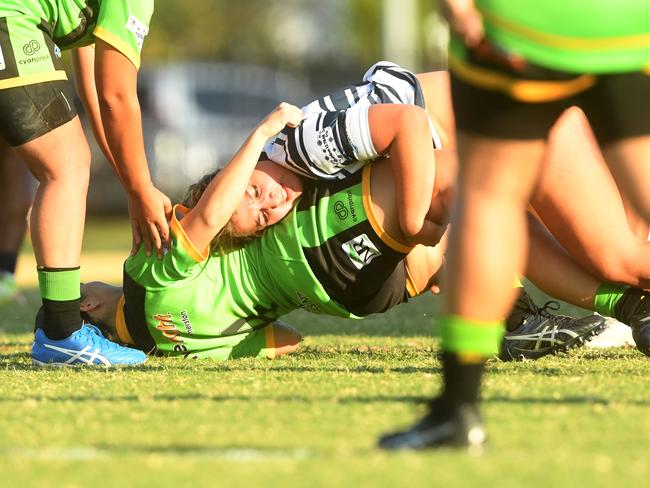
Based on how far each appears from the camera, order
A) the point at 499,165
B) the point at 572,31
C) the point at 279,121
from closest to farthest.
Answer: the point at 572,31 → the point at 499,165 → the point at 279,121

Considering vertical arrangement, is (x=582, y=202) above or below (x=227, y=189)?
below

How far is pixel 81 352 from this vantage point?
202 inches

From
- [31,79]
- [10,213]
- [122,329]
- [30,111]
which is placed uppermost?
[31,79]

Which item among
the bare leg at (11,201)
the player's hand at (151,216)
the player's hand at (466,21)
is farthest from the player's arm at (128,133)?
the bare leg at (11,201)

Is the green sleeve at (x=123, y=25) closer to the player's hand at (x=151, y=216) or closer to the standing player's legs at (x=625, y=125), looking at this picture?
the player's hand at (x=151, y=216)

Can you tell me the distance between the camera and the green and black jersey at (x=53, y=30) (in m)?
4.95

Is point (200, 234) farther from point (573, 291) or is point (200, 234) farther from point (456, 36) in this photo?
point (456, 36)

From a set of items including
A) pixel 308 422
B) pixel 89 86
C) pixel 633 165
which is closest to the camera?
pixel 633 165

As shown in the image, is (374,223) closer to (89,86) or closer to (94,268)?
(89,86)

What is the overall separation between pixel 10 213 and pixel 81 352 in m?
2.88

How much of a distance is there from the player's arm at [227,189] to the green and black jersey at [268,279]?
6cm

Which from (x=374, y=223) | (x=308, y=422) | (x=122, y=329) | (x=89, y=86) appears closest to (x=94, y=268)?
(x=89, y=86)

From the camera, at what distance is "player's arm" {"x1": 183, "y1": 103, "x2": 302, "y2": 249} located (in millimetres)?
4953

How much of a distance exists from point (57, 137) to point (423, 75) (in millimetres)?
1680
